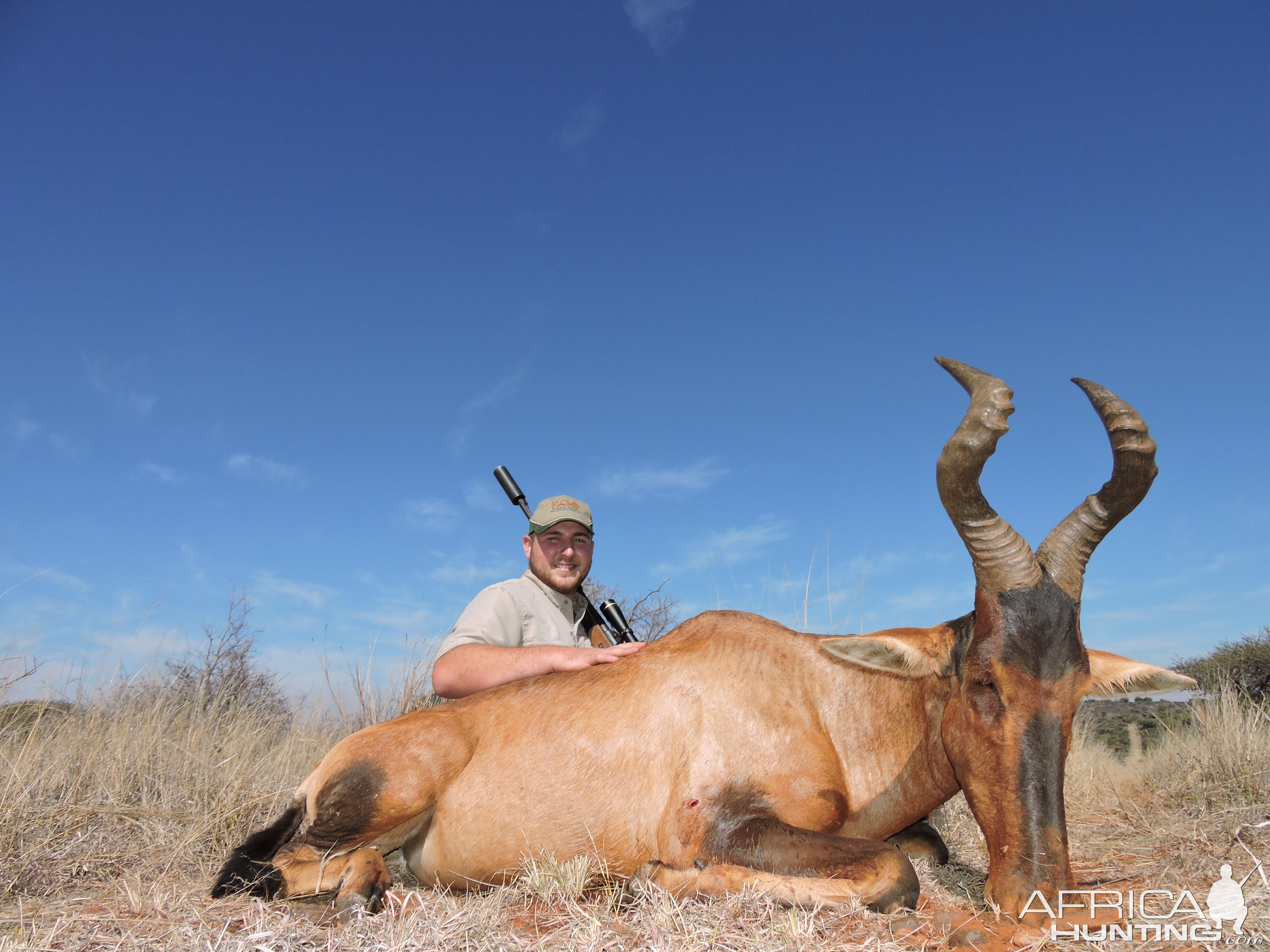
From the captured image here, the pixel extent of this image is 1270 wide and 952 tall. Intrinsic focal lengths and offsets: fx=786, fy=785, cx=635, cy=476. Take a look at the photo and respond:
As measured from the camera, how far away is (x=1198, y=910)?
3385 mm

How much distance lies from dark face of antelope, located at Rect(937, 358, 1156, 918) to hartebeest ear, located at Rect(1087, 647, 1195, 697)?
0.47m

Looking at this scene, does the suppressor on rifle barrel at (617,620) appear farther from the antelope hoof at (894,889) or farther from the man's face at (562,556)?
the antelope hoof at (894,889)

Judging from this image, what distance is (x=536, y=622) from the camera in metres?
6.29

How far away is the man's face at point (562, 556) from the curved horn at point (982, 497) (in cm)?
352

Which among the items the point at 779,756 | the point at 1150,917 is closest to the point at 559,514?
the point at 779,756

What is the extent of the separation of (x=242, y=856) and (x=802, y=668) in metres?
3.02

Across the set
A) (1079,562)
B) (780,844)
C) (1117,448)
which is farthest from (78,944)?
(1117,448)

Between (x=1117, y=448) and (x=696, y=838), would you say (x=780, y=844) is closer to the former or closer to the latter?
(x=696, y=838)

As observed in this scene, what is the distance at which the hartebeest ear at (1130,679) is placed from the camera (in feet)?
12.6

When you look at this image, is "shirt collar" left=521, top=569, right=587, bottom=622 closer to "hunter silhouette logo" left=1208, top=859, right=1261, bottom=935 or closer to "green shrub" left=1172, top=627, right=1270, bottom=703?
"hunter silhouette logo" left=1208, top=859, right=1261, bottom=935

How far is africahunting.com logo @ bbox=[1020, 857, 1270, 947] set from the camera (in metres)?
3.01

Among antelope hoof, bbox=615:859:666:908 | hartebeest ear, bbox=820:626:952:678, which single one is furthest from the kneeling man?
hartebeest ear, bbox=820:626:952:678

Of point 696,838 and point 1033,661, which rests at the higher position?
point 1033,661

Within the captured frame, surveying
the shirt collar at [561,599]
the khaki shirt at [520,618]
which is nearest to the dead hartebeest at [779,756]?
the khaki shirt at [520,618]
